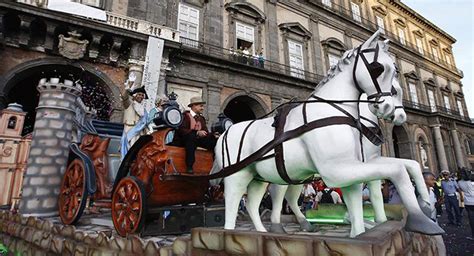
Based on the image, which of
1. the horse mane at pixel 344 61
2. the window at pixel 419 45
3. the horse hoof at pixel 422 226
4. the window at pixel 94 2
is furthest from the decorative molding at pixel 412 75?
the horse hoof at pixel 422 226

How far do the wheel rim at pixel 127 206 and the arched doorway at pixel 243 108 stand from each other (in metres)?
9.42

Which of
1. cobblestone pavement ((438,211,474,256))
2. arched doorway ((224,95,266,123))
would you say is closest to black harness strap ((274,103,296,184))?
cobblestone pavement ((438,211,474,256))

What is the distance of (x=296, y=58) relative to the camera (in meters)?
15.7

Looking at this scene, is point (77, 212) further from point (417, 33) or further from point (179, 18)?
point (417, 33)

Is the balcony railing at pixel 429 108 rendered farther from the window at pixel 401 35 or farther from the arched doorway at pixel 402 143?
the window at pixel 401 35

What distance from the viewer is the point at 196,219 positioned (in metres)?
3.61

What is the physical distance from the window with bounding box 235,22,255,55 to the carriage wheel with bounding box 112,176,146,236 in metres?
11.9

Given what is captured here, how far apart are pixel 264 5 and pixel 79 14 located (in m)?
10.0

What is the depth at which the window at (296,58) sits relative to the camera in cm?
1515

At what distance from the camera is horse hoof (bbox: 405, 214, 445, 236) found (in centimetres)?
165

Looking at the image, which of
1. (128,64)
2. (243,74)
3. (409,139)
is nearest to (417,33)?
(409,139)

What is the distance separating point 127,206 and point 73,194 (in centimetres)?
132

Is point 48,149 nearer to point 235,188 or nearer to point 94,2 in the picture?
point 235,188

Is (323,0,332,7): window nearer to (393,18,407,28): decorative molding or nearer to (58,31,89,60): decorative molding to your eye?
(393,18,407,28): decorative molding
